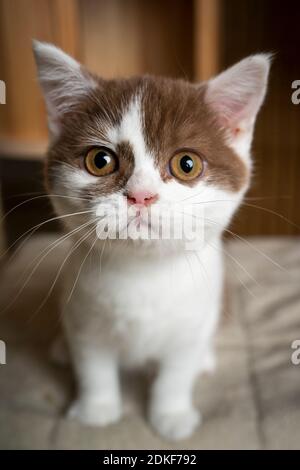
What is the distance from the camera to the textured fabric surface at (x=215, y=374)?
85 cm

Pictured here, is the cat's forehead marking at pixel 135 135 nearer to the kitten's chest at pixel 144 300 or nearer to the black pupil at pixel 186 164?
the black pupil at pixel 186 164

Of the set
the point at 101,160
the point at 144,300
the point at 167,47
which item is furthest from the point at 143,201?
the point at 167,47

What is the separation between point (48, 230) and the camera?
143 cm

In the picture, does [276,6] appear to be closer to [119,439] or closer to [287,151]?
[287,151]

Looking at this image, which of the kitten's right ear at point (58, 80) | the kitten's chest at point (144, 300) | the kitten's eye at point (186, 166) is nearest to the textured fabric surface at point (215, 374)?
the kitten's chest at point (144, 300)

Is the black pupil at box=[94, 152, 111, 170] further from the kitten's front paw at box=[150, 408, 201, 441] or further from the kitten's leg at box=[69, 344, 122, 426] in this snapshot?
the kitten's front paw at box=[150, 408, 201, 441]

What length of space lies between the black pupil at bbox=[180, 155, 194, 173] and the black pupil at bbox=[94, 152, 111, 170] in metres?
0.11

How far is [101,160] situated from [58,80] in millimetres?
163

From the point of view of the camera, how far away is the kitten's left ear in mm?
729

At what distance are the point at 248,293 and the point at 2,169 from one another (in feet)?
2.37

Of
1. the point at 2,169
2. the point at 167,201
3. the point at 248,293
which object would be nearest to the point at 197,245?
the point at 167,201

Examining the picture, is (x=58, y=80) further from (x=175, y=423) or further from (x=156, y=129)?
(x=175, y=423)

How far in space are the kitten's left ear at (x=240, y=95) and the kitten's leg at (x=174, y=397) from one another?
405 mm

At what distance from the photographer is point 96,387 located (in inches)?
35.9
